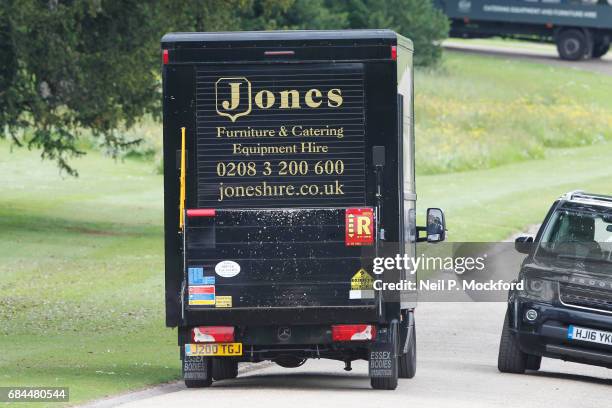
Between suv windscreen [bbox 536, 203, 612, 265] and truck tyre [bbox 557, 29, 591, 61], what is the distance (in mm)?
56833

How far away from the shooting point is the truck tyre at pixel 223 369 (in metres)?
16.2

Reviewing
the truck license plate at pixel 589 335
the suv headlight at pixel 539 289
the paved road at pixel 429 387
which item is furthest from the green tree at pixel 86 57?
the truck license plate at pixel 589 335

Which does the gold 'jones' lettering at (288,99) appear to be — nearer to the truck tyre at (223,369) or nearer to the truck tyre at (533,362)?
the truck tyre at (223,369)

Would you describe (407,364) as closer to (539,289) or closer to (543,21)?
(539,289)

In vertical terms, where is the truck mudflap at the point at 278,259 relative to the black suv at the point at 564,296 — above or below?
above

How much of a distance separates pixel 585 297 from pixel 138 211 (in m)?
26.0

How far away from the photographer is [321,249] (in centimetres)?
1470

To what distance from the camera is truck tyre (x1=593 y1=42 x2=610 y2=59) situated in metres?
75.3

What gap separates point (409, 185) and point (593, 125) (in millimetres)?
45401

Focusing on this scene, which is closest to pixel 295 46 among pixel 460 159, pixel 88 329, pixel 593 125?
pixel 88 329

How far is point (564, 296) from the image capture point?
54.6 feet

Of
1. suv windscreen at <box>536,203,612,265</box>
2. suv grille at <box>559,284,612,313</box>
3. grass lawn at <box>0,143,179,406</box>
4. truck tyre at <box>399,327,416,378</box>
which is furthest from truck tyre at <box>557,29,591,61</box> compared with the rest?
truck tyre at <box>399,327,416,378</box>

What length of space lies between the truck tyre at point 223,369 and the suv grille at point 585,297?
132 inches

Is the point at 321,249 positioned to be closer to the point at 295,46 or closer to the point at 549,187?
the point at 295,46
